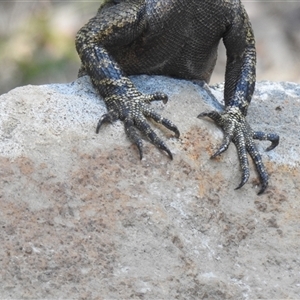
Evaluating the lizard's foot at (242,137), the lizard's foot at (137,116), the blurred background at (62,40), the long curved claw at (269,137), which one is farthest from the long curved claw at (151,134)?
the blurred background at (62,40)

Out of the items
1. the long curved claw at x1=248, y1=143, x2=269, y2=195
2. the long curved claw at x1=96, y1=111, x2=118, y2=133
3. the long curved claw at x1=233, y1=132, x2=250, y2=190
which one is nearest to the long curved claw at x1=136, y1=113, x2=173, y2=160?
the long curved claw at x1=96, y1=111, x2=118, y2=133

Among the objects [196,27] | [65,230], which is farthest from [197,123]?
[65,230]

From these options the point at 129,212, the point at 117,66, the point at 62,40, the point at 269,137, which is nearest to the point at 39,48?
the point at 62,40

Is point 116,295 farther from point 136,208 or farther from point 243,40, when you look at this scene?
point 243,40

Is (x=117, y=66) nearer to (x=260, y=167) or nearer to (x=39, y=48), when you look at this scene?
(x=260, y=167)

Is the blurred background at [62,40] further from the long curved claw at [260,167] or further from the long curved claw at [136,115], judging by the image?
the long curved claw at [260,167]

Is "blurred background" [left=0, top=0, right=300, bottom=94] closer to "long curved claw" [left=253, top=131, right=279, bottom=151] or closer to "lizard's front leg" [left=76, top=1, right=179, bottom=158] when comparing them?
"lizard's front leg" [left=76, top=1, right=179, bottom=158]
